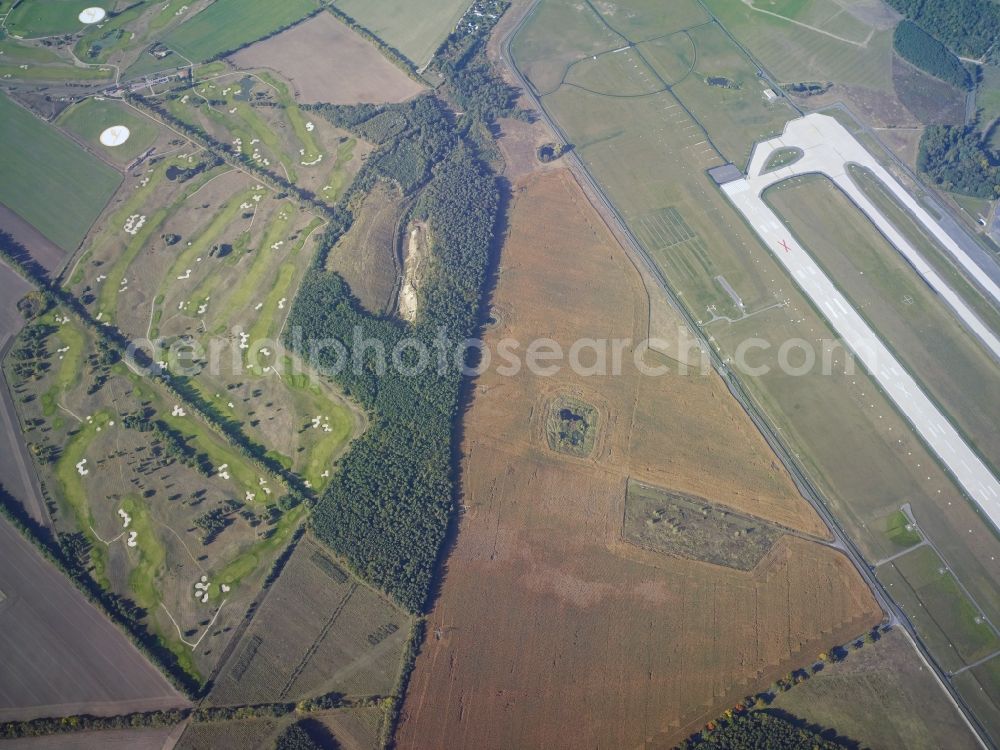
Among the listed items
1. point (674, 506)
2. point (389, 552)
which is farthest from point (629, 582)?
point (389, 552)

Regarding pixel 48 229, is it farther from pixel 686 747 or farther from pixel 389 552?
pixel 686 747

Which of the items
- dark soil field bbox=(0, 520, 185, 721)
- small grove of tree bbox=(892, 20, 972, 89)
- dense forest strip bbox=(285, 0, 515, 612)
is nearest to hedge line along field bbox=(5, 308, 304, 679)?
dark soil field bbox=(0, 520, 185, 721)

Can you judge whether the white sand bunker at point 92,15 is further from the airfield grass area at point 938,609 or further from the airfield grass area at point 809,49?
the airfield grass area at point 938,609

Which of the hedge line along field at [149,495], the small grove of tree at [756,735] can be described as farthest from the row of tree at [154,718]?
the small grove of tree at [756,735]

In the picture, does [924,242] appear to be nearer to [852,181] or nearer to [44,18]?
[852,181]

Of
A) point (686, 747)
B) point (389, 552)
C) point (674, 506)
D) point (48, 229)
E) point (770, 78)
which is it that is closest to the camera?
point (686, 747)

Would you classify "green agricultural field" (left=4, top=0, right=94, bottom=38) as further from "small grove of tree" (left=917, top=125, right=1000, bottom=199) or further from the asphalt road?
"small grove of tree" (left=917, top=125, right=1000, bottom=199)

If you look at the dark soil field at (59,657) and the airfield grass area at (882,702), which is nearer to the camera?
the airfield grass area at (882,702)
